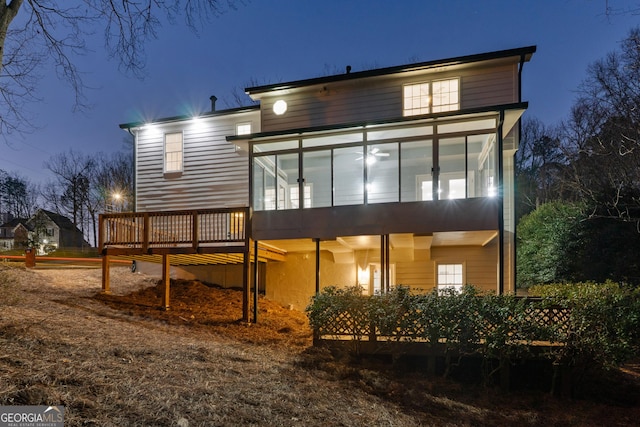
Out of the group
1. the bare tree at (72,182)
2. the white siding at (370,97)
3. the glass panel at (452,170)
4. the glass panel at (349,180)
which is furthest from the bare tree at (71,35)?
the bare tree at (72,182)

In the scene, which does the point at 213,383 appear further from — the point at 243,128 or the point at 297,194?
the point at 243,128

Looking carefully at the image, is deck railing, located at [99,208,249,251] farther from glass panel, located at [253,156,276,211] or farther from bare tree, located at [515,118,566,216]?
bare tree, located at [515,118,566,216]

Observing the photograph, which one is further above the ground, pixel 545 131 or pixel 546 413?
pixel 545 131

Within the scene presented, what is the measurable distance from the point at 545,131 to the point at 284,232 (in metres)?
30.5

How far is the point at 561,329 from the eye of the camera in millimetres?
6199

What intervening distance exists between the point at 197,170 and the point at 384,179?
7.08 meters

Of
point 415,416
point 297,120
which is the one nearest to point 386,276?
point 415,416

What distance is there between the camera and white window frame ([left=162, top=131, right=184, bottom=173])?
14547 mm

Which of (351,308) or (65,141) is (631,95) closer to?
(351,308)

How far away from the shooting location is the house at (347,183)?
9.77 metres

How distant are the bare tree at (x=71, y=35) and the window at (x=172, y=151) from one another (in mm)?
7221

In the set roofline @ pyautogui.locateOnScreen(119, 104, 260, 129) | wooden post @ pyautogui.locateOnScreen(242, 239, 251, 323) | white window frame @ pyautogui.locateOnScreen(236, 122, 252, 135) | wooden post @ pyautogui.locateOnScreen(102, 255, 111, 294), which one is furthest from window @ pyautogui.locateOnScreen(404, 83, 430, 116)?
wooden post @ pyautogui.locateOnScreen(102, 255, 111, 294)

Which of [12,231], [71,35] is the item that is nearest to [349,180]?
[71,35]

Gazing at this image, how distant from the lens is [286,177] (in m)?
13.2
